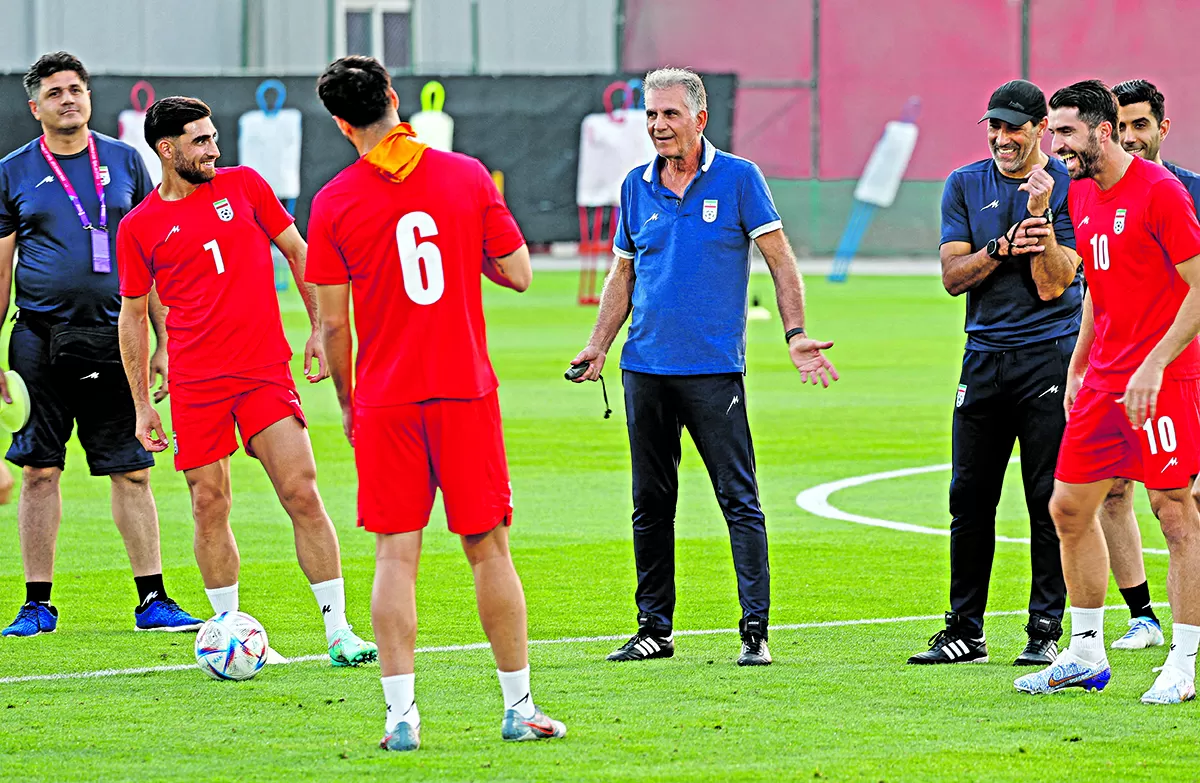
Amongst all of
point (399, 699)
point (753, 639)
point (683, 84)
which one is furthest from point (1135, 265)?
point (399, 699)

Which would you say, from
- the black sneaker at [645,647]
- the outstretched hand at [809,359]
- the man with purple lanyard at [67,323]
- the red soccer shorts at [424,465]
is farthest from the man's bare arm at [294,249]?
the outstretched hand at [809,359]

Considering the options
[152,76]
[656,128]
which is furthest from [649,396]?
[152,76]

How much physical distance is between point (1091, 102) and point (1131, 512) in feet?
6.40

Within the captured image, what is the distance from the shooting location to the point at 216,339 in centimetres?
709

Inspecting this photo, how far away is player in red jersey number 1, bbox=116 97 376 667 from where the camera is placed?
279 inches

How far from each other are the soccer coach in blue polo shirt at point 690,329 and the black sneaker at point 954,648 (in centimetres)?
64

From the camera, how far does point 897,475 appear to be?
39.7 feet

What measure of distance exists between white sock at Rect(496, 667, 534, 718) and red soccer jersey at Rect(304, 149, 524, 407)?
2.96 feet

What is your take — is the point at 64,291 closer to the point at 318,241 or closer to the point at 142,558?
the point at 142,558

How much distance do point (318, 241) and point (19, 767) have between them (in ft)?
6.12

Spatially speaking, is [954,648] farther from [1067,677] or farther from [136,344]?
[136,344]

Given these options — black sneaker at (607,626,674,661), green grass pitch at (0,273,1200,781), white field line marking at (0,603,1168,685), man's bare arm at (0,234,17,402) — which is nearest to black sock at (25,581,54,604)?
green grass pitch at (0,273,1200,781)

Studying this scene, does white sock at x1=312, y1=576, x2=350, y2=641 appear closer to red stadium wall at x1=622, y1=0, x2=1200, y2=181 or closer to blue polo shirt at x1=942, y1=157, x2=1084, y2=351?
blue polo shirt at x1=942, y1=157, x2=1084, y2=351

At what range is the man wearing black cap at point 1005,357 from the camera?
700cm
